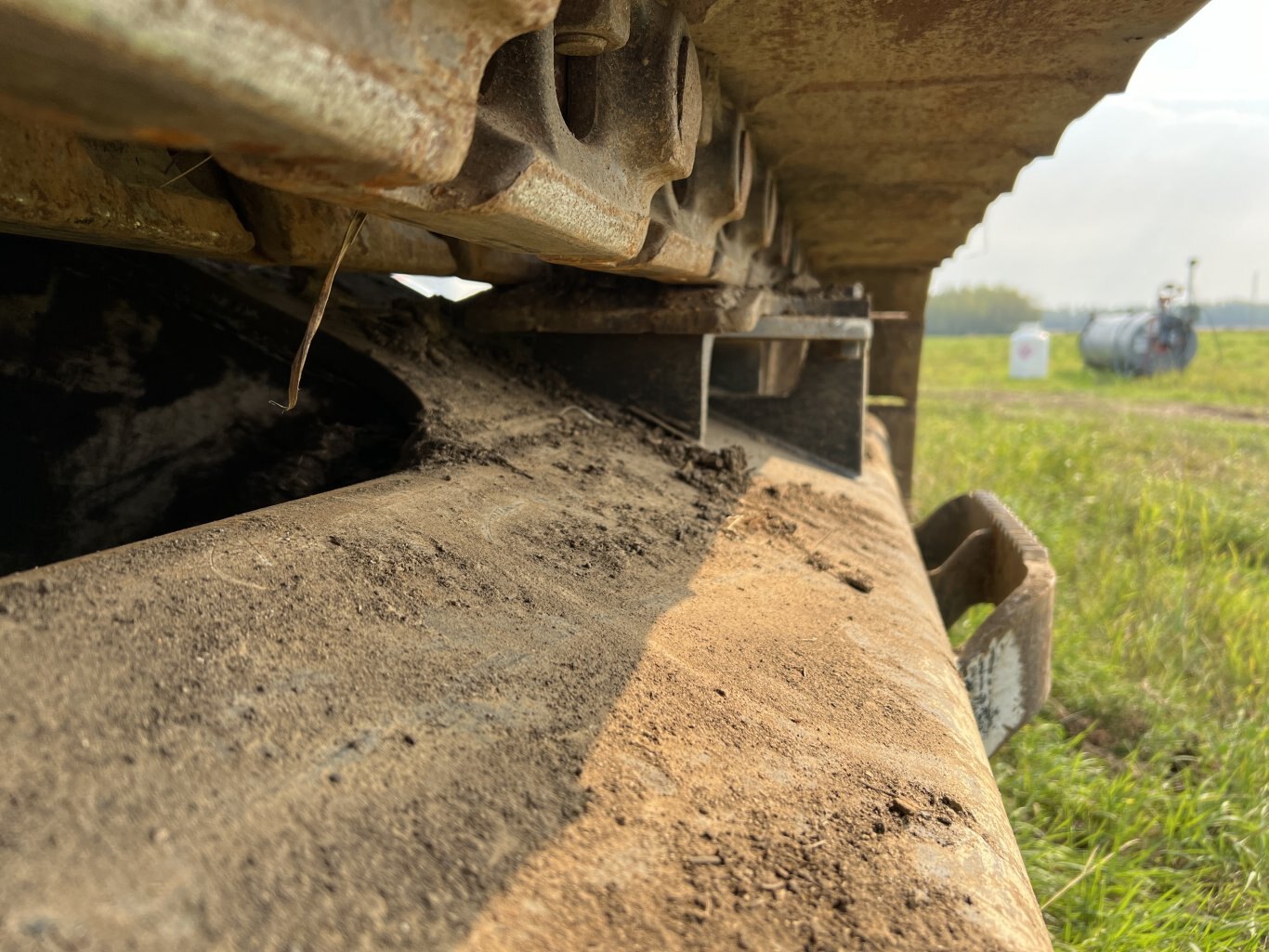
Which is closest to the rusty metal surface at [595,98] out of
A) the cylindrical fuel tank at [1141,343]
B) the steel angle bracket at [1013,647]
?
the steel angle bracket at [1013,647]

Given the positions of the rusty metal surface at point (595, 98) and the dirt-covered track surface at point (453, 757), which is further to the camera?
the dirt-covered track surface at point (453, 757)

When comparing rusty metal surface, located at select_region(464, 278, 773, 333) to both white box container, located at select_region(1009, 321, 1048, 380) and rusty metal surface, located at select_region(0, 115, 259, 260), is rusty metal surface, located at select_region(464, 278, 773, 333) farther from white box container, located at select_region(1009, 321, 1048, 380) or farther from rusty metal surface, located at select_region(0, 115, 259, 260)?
white box container, located at select_region(1009, 321, 1048, 380)

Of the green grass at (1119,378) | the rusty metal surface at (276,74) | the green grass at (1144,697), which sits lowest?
the green grass at (1144,697)

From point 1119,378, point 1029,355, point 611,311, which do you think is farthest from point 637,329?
point 1029,355

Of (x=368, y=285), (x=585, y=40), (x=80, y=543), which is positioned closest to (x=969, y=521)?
(x=368, y=285)

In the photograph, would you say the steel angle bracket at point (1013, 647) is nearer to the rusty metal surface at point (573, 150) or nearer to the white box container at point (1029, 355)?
the rusty metal surface at point (573, 150)

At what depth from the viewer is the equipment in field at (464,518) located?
0.69m

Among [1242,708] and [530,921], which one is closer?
[530,921]

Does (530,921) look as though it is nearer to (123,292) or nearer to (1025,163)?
(123,292)

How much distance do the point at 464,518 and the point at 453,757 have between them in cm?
64

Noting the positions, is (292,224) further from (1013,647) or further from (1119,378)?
(1119,378)

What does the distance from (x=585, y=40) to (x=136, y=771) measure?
1.07 m

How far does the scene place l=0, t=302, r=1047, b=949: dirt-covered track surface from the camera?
703mm

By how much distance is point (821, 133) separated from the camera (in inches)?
106
